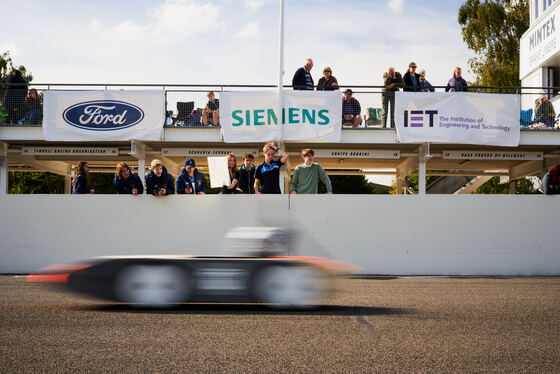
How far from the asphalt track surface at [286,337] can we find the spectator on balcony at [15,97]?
13204mm

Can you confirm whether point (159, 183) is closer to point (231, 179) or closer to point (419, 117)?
point (231, 179)

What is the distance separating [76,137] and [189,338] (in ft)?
50.1

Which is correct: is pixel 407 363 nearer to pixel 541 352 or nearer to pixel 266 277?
pixel 541 352

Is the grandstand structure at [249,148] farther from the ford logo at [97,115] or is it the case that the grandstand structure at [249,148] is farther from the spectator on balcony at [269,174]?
the spectator on balcony at [269,174]

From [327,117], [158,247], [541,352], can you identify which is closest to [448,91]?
[327,117]

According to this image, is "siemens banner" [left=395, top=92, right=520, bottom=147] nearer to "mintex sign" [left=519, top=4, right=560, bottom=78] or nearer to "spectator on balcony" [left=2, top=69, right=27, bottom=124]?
"mintex sign" [left=519, top=4, right=560, bottom=78]

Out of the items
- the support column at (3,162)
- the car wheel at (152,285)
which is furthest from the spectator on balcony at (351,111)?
the car wheel at (152,285)

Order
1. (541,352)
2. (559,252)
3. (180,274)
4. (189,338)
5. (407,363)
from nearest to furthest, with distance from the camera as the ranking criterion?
(407,363) < (541,352) < (189,338) < (180,274) < (559,252)

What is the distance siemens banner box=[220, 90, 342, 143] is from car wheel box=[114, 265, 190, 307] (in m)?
11.9

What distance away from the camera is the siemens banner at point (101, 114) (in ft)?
61.9

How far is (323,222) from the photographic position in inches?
501

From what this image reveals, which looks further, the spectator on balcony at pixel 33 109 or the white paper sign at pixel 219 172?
the spectator on balcony at pixel 33 109

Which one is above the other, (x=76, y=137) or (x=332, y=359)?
(x=76, y=137)

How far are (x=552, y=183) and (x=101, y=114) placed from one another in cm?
1253
